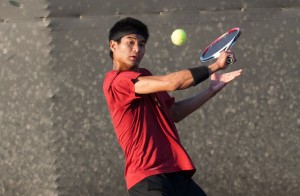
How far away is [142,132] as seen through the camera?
3.80m

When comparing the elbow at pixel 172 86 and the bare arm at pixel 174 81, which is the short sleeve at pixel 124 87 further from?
the elbow at pixel 172 86

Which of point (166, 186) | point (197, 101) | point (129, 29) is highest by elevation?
point (129, 29)

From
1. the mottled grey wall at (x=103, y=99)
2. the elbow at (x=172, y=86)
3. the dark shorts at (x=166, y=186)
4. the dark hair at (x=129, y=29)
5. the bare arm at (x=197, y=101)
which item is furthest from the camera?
the mottled grey wall at (x=103, y=99)

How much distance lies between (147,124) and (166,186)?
32 cm

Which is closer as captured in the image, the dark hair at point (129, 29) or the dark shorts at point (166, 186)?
the dark shorts at point (166, 186)

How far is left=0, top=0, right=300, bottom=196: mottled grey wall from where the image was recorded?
18.0 feet

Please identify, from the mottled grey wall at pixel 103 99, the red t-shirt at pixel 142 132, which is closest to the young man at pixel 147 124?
the red t-shirt at pixel 142 132

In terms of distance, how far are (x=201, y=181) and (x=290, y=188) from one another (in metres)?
0.66

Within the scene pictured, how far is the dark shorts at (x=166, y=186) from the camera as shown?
3693 mm

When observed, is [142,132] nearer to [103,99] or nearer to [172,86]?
[172,86]

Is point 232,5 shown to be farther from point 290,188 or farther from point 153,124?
point 153,124

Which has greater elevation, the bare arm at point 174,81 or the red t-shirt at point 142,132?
the bare arm at point 174,81

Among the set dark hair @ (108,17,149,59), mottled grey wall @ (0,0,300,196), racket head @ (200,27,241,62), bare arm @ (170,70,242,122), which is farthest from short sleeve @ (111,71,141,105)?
mottled grey wall @ (0,0,300,196)

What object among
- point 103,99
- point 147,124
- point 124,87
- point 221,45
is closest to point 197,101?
point 221,45
